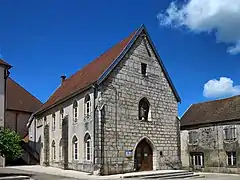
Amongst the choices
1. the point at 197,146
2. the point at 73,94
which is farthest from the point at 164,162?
the point at 197,146

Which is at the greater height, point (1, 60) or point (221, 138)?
point (1, 60)

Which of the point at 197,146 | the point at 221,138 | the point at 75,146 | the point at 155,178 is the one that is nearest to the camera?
the point at 155,178

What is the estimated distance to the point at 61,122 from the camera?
27.8 meters

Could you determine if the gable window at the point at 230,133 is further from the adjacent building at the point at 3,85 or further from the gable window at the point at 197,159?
the adjacent building at the point at 3,85

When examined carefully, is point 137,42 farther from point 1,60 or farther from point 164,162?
point 1,60

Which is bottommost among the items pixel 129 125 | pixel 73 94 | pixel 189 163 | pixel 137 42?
pixel 189 163

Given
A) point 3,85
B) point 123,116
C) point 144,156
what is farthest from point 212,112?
point 3,85

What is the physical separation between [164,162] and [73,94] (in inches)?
340

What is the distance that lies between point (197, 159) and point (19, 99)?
22.2 meters

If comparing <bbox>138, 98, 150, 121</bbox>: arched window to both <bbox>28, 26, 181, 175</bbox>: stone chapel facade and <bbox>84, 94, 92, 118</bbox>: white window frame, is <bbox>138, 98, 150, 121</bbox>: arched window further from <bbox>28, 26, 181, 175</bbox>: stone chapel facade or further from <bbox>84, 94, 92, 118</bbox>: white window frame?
<bbox>84, 94, 92, 118</bbox>: white window frame

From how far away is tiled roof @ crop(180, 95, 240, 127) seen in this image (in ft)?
106

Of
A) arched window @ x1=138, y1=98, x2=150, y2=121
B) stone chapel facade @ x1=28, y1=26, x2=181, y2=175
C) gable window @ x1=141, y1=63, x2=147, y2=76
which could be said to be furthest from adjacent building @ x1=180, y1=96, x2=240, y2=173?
gable window @ x1=141, y1=63, x2=147, y2=76

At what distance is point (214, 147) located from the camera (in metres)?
33.1

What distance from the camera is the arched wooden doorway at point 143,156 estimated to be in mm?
23688
